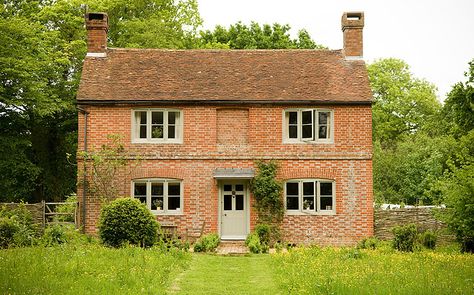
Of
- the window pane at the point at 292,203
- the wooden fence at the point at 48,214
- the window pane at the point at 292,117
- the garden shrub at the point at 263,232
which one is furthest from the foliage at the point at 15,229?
the window pane at the point at 292,117

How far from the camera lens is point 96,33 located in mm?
29328

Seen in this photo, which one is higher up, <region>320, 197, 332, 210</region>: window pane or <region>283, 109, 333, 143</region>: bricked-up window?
<region>283, 109, 333, 143</region>: bricked-up window

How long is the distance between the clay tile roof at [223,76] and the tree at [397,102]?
32.0 metres

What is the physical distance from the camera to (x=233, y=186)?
27516mm

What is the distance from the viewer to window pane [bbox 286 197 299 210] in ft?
89.2

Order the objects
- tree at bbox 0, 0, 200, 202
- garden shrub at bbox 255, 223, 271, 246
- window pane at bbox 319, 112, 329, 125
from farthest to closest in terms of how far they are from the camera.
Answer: tree at bbox 0, 0, 200, 202 < window pane at bbox 319, 112, 329, 125 < garden shrub at bbox 255, 223, 271, 246

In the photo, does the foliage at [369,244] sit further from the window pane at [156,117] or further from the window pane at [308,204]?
the window pane at [156,117]

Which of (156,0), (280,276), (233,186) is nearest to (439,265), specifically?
(280,276)

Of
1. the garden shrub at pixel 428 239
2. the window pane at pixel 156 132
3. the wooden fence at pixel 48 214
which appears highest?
the window pane at pixel 156 132

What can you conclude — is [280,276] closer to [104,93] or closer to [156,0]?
[104,93]

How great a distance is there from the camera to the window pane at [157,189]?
89.0 feet

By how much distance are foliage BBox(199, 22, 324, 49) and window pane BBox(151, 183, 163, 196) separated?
23190mm

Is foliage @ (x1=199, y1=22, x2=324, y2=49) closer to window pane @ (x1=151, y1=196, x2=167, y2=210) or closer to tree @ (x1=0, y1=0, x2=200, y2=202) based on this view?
tree @ (x1=0, y1=0, x2=200, y2=202)

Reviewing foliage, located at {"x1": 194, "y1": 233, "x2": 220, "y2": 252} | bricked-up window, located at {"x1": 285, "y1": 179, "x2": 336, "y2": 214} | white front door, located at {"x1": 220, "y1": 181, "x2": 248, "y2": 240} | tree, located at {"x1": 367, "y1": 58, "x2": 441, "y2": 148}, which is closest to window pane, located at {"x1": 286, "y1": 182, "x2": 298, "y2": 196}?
bricked-up window, located at {"x1": 285, "y1": 179, "x2": 336, "y2": 214}
